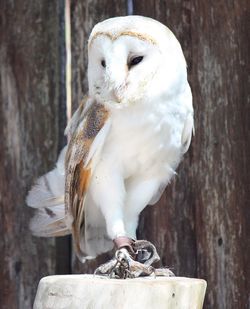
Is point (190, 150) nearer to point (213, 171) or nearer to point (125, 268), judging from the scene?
point (213, 171)

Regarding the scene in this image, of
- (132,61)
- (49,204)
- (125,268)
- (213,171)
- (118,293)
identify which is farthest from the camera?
(213,171)

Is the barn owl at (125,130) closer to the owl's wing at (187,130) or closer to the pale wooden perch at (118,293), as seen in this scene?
the owl's wing at (187,130)

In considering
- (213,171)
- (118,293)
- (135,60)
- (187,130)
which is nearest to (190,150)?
(213,171)

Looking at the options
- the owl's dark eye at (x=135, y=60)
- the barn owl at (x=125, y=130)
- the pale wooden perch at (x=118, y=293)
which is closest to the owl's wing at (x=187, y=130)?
the barn owl at (x=125, y=130)

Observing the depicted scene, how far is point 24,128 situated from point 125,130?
77 centimetres

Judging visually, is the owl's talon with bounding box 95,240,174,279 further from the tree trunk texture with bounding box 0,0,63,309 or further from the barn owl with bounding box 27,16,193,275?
the tree trunk texture with bounding box 0,0,63,309

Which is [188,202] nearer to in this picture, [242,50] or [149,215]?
[149,215]

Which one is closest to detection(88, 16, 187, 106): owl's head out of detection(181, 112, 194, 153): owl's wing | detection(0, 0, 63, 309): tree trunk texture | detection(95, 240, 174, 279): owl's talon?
detection(181, 112, 194, 153): owl's wing

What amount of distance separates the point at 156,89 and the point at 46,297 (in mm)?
628

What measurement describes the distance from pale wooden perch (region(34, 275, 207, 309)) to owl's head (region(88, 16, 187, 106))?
518mm

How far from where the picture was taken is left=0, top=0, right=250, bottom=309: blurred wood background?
2.97 m

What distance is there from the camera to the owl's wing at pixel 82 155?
2.54 metres

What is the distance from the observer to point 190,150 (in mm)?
3025

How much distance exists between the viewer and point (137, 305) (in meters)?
2.11
